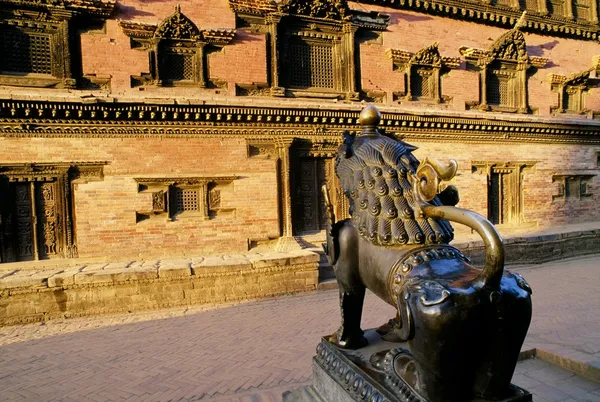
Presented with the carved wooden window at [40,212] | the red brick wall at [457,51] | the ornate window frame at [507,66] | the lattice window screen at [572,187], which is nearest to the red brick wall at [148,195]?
the carved wooden window at [40,212]

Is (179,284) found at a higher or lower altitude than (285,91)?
lower

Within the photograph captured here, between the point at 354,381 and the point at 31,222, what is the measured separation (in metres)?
9.12

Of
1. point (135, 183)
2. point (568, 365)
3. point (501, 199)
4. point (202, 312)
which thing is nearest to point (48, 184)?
point (135, 183)

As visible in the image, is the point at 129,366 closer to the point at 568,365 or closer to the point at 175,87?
the point at 568,365

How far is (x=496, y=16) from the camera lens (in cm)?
1309

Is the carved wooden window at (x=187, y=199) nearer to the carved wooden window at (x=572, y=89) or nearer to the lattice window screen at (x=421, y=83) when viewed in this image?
the lattice window screen at (x=421, y=83)

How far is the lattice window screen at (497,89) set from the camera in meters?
13.4

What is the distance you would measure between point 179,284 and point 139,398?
11.1ft

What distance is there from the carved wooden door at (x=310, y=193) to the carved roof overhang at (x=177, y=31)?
13.2 ft

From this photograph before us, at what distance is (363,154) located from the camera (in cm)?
241

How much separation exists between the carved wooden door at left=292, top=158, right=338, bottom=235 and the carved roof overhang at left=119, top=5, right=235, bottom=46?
401 centimetres

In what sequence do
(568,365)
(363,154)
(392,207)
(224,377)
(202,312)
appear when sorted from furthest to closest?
(202,312), (224,377), (568,365), (363,154), (392,207)

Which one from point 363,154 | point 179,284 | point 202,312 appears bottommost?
point 202,312

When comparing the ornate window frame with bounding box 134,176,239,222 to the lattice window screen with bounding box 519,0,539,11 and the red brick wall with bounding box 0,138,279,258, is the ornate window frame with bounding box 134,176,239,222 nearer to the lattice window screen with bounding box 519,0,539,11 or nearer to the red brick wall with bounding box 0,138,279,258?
the red brick wall with bounding box 0,138,279,258
